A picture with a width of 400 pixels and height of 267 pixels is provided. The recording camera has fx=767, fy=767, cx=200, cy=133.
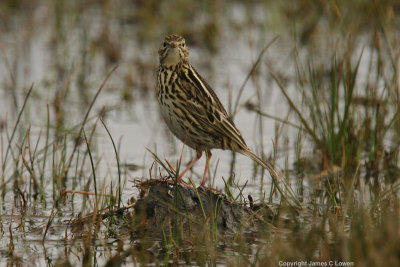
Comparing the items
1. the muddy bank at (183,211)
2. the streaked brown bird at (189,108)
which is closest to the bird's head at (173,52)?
the streaked brown bird at (189,108)

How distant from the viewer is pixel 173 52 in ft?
23.7

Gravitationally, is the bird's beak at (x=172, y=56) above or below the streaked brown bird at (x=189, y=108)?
above

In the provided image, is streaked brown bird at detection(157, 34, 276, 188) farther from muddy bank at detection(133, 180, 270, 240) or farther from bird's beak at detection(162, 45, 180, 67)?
muddy bank at detection(133, 180, 270, 240)

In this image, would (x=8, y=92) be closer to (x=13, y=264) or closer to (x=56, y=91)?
(x=56, y=91)

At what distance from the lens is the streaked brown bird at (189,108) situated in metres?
6.95

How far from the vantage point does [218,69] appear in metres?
12.6

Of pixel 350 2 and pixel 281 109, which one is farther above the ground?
pixel 350 2

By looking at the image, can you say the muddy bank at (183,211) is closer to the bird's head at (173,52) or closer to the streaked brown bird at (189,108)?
the streaked brown bird at (189,108)

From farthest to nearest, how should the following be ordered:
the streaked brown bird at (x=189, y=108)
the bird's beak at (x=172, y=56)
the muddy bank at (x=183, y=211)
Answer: the bird's beak at (x=172, y=56), the streaked brown bird at (x=189, y=108), the muddy bank at (x=183, y=211)

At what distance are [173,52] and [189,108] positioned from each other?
62cm

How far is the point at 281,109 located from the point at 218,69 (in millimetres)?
2220

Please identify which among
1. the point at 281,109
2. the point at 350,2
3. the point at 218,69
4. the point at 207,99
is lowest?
the point at 207,99

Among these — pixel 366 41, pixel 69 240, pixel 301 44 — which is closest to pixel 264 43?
pixel 301 44

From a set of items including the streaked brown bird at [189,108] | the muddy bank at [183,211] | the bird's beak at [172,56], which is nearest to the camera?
the muddy bank at [183,211]
